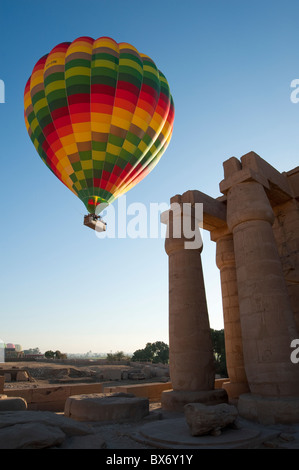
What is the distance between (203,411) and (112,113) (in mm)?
16245

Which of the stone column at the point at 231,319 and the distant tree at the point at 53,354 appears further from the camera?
the distant tree at the point at 53,354

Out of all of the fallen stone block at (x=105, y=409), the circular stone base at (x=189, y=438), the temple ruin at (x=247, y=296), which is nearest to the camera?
the circular stone base at (x=189, y=438)

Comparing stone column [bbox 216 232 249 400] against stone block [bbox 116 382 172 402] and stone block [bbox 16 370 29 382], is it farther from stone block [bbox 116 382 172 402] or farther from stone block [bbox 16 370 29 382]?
stone block [bbox 16 370 29 382]

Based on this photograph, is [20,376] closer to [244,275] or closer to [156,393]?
[156,393]

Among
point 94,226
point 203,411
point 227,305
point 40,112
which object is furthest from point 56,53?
point 203,411

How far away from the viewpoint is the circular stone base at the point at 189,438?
5.37 meters

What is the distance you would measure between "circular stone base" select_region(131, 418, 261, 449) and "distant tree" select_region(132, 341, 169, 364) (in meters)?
65.5

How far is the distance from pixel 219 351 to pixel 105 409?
23316 millimetres

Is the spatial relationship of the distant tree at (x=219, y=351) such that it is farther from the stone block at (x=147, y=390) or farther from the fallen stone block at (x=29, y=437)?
the fallen stone block at (x=29, y=437)

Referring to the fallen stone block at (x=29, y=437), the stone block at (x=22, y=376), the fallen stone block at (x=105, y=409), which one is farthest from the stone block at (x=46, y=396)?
the stone block at (x=22, y=376)

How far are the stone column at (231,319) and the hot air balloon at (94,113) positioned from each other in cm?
855

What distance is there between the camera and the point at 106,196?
1998cm

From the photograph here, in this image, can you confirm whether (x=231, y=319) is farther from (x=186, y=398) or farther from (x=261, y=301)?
(x=261, y=301)

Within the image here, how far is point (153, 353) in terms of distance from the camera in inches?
2844
